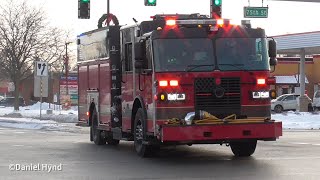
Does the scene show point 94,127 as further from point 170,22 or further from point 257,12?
point 257,12

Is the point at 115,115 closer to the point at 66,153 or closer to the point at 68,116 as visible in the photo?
the point at 66,153

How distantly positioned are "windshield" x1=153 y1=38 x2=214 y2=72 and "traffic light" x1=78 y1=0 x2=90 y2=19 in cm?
1242

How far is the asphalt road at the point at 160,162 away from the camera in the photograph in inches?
448

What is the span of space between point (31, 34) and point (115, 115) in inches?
1434

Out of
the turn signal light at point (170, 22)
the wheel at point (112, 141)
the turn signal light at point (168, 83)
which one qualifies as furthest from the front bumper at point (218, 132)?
the wheel at point (112, 141)

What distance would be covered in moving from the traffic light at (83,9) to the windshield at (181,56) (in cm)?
1242

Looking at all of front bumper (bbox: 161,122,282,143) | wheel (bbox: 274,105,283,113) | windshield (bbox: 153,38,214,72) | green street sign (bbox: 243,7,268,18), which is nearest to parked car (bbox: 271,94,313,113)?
wheel (bbox: 274,105,283,113)

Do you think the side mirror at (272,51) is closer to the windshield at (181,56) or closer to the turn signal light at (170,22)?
the windshield at (181,56)

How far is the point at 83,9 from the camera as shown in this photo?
25250 millimetres

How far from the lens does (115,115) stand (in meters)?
16.5

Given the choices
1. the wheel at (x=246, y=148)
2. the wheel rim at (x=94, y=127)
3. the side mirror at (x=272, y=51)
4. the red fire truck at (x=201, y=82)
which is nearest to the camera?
the red fire truck at (x=201, y=82)

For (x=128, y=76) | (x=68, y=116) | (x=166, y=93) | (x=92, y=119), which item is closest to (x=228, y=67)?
(x=166, y=93)

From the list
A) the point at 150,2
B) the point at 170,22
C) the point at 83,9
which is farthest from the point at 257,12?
the point at 170,22

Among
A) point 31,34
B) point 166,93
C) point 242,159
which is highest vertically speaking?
point 31,34
